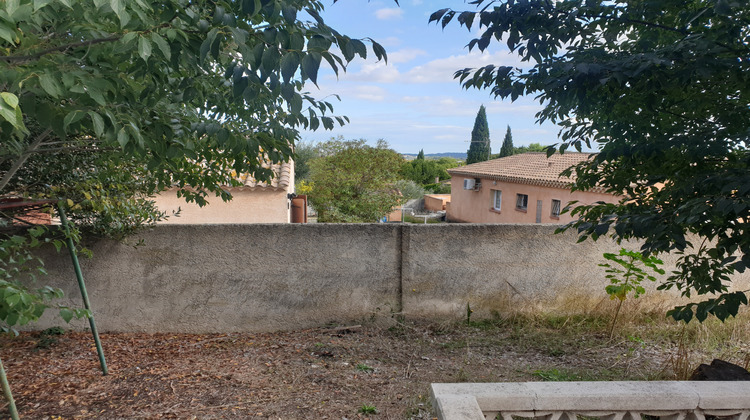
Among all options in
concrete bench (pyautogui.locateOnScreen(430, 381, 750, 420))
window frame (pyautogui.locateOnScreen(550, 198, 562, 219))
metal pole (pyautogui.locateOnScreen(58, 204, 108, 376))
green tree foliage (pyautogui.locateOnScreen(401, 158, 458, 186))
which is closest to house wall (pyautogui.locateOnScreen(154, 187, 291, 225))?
metal pole (pyautogui.locateOnScreen(58, 204, 108, 376))

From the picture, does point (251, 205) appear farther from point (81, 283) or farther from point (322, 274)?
point (81, 283)

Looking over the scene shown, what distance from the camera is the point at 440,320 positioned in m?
5.07

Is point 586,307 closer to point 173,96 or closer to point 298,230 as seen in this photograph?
point 298,230

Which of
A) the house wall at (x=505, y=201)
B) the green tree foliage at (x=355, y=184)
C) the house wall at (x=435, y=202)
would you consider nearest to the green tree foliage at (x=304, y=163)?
the green tree foliage at (x=355, y=184)

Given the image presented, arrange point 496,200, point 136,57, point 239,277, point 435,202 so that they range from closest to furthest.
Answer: point 136,57, point 239,277, point 496,200, point 435,202

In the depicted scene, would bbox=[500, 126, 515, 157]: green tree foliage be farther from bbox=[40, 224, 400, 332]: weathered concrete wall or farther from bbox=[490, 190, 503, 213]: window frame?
bbox=[40, 224, 400, 332]: weathered concrete wall

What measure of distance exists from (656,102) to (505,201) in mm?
17917

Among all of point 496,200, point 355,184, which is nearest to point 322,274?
point 355,184

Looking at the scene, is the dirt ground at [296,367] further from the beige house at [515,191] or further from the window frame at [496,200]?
the window frame at [496,200]

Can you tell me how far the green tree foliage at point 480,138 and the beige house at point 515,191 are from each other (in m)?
10.5

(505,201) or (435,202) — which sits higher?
(505,201)

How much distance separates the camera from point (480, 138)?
118 ft

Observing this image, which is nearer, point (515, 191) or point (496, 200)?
point (515, 191)

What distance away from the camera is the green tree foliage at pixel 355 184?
1314cm
